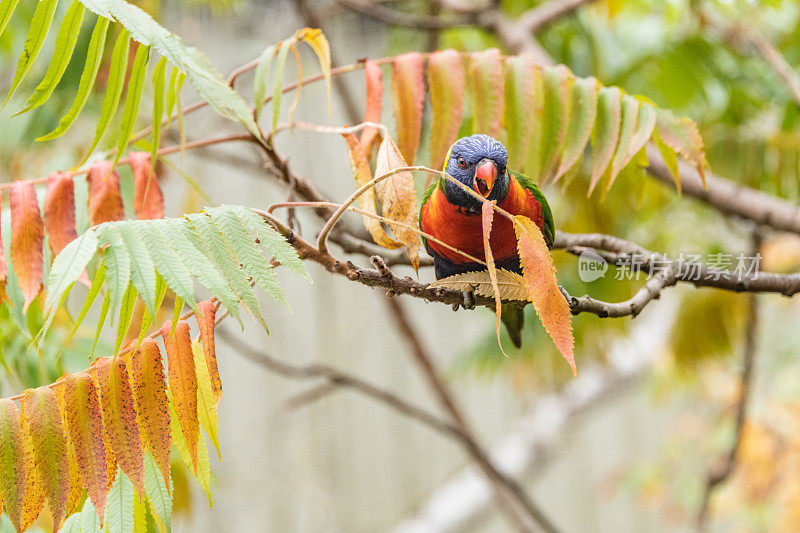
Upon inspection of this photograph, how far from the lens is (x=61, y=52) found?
2.25ft

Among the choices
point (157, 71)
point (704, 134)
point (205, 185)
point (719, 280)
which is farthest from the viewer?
point (205, 185)

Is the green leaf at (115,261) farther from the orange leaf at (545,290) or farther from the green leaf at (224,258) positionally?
the orange leaf at (545,290)

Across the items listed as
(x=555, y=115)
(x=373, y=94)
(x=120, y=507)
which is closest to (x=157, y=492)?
(x=120, y=507)

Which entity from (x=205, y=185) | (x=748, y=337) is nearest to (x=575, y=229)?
(x=748, y=337)

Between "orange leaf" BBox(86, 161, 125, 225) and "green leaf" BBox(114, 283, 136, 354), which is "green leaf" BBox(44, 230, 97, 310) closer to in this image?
"green leaf" BBox(114, 283, 136, 354)

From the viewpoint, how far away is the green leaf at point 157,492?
0.64 meters

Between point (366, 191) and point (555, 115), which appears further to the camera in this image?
point (555, 115)

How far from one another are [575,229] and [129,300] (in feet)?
4.28

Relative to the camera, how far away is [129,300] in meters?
0.58

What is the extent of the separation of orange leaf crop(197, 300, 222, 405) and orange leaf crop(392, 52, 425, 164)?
34 centimetres

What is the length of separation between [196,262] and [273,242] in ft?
0.21

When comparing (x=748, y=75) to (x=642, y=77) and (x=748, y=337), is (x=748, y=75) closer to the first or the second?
(x=642, y=77)

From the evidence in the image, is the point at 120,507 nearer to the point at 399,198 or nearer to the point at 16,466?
the point at 16,466

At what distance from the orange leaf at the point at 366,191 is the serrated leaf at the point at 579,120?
24 cm
